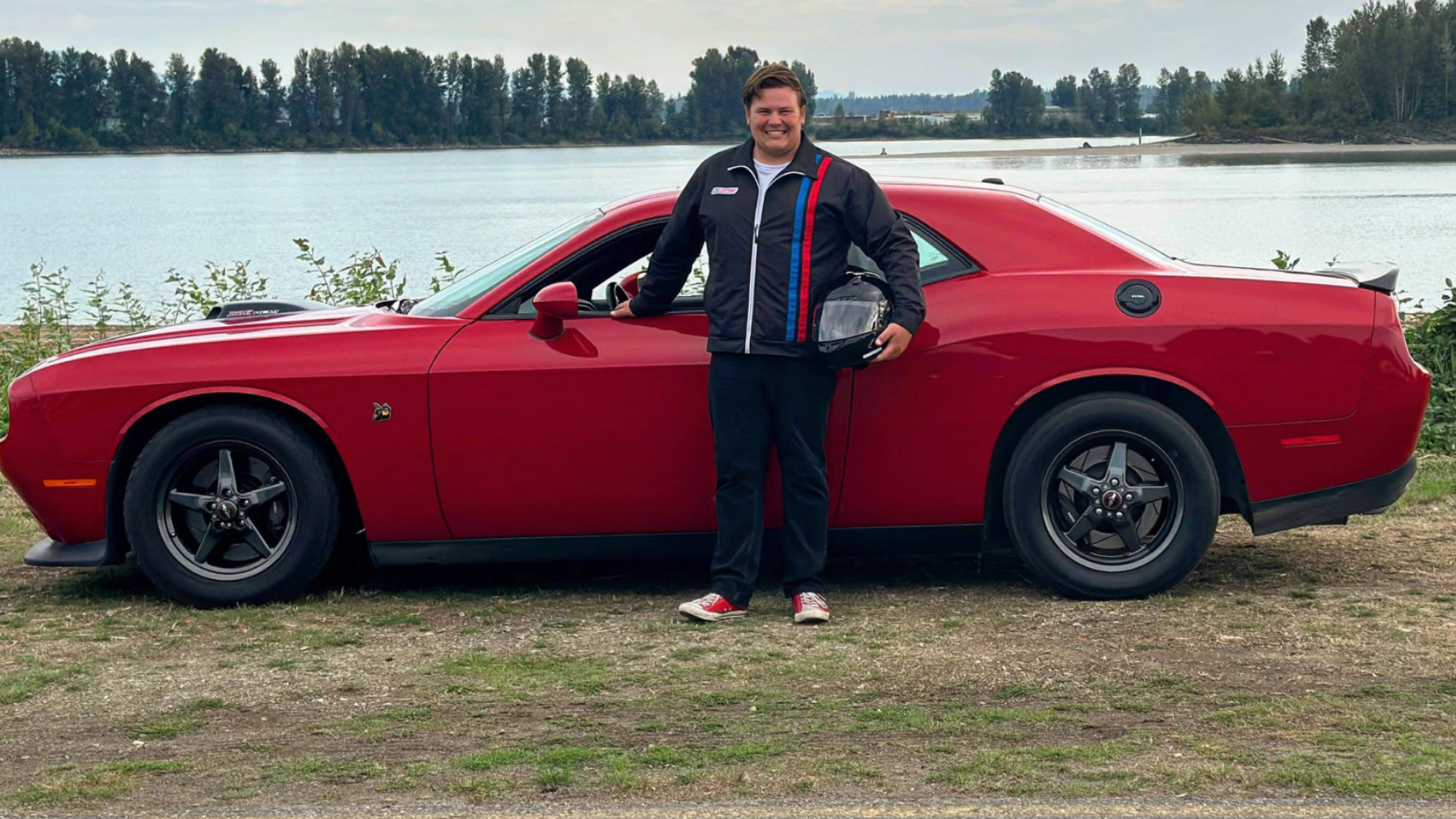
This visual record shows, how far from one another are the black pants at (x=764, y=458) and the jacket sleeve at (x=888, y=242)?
356mm

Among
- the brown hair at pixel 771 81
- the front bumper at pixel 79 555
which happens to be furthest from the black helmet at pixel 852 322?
the front bumper at pixel 79 555

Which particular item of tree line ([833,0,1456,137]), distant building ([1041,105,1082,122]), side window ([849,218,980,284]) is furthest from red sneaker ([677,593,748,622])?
distant building ([1041,105,1082,122])

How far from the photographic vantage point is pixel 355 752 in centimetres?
426

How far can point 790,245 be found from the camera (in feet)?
17.5

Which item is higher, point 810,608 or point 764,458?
point 764,458

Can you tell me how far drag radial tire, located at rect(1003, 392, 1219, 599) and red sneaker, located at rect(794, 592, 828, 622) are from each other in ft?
2.31

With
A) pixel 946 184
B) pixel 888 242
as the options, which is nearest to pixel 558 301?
pixel 888 242

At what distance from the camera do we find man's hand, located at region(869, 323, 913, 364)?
17.1 ft

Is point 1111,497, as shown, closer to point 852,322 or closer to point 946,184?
point 852,322

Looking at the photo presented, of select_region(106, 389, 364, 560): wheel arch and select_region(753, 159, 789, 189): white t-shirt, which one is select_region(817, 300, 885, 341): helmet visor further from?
select_region(106, 389, 364, 560): wheel arch

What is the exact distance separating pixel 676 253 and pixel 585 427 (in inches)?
26.1

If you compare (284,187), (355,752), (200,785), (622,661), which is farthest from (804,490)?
(284,187)

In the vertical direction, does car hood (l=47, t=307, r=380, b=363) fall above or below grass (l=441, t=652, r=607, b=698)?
above

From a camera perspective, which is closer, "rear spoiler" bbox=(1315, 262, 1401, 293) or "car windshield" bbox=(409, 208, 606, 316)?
"rear spoiler" bbox=(1315, 262, 1401, 293)
